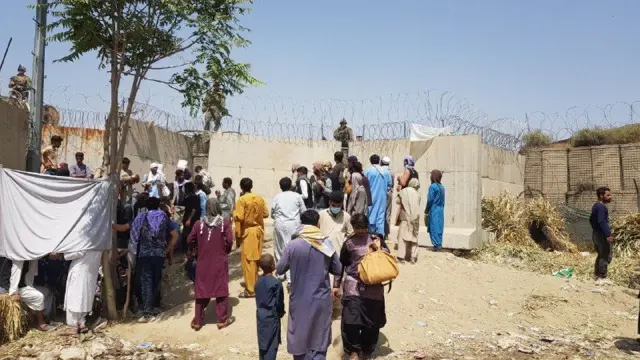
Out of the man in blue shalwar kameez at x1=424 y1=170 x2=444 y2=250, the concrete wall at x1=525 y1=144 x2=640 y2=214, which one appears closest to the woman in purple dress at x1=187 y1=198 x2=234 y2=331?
the man in blue shalwar kameez at x1=424 y1=170 x2=444 y2=250

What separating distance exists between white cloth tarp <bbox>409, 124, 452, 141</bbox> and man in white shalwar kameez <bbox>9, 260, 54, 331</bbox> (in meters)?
8.20

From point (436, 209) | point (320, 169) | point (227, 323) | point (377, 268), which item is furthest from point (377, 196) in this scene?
point (377, 268)

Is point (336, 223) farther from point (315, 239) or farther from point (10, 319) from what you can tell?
point (10, 319)

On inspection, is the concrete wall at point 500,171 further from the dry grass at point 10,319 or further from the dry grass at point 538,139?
the dry grass at point 10,319

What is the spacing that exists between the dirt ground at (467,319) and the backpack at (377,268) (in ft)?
3.91

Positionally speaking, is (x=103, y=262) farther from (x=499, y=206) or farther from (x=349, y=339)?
(x=499, y=206)

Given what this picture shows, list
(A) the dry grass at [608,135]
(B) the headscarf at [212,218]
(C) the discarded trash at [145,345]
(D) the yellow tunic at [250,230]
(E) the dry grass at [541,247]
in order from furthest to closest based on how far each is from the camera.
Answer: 1. (A) the dry grass at [608,135]
2. (E) the dry grass at [541,247]
3. (D) the yellow tunic at [250,230]
4. (B) the headscarf at [212,218]
5. (C) the discarded trash at [145,345]

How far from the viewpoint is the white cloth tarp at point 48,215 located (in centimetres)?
690

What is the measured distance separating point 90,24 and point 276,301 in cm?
464

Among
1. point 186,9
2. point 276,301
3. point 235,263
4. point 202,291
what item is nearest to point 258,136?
point 235,263

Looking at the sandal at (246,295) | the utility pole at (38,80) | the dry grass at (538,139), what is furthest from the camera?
the dry grass at (538,139)

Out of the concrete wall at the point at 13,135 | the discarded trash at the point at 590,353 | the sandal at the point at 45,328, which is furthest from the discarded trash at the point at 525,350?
the concrete wall at the point at 13,135

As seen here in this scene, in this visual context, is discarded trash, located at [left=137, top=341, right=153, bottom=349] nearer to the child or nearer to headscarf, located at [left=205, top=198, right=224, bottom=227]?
headscarf, located at [left=205, top=198, right=224, bottom=227]

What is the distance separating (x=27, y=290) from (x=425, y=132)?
27.9 feet
